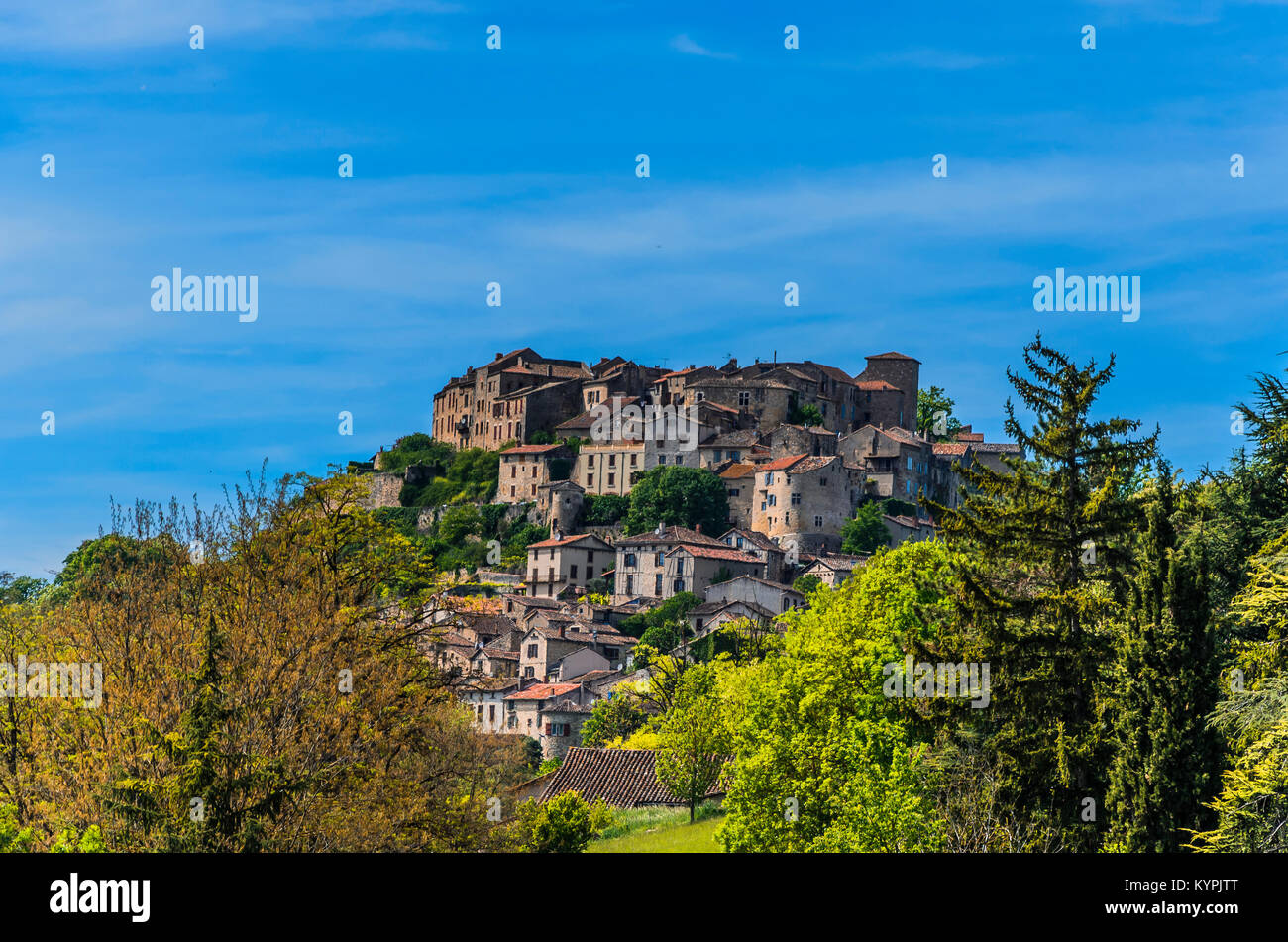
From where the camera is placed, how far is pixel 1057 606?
31.4 metres

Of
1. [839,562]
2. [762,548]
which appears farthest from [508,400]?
[839,562]

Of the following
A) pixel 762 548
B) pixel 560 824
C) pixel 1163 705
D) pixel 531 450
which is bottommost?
pixel 560 824

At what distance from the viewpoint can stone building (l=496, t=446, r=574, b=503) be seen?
150m

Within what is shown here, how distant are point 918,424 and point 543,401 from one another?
41771mm

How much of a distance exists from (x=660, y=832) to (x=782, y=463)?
266 ft

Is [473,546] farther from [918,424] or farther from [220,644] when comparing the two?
[220,644]

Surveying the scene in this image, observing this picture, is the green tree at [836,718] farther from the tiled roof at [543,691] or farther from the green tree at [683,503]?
the green tree at [683,503]

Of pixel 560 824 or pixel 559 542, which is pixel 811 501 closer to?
pixel 559 542

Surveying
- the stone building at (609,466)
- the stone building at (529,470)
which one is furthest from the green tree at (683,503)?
the stone building at (529,470)

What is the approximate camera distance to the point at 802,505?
130 meters

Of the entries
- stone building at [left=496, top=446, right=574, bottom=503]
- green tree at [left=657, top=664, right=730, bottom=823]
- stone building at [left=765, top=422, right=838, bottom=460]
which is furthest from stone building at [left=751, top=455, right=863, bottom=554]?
green tree at [left=657, top=664, right=730, bottom=823]

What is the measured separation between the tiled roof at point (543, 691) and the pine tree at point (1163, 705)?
222 feet
